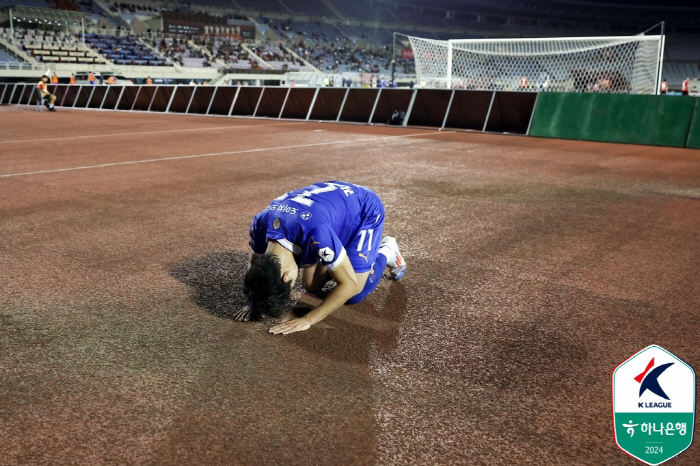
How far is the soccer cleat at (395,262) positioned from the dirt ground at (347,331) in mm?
115

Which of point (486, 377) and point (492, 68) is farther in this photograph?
point (492, 68)

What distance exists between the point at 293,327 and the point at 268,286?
20.9 inches

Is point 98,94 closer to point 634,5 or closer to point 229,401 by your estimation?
point 229,401

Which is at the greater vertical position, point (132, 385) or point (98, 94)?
point (132, 385)

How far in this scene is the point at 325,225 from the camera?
3.39 metres

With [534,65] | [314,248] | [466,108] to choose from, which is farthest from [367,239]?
[534,65]

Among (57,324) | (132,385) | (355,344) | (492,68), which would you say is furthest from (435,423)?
(492,68)

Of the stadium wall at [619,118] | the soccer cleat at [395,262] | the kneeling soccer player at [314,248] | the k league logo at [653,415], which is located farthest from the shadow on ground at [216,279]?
the stadium wall at [619,118]

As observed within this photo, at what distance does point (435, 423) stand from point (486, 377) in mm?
560

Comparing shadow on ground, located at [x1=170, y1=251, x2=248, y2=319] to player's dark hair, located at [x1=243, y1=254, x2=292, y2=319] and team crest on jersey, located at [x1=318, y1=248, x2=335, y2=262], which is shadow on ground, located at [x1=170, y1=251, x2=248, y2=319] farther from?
team crest on jersey, located at [x1=318, y1=248, x2=335, y2=262]

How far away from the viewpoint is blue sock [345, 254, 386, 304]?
407 cm

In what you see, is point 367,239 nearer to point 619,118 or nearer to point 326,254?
point 326,254

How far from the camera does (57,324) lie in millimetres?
3768

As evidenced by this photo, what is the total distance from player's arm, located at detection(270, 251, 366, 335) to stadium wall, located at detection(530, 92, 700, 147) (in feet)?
44.8
